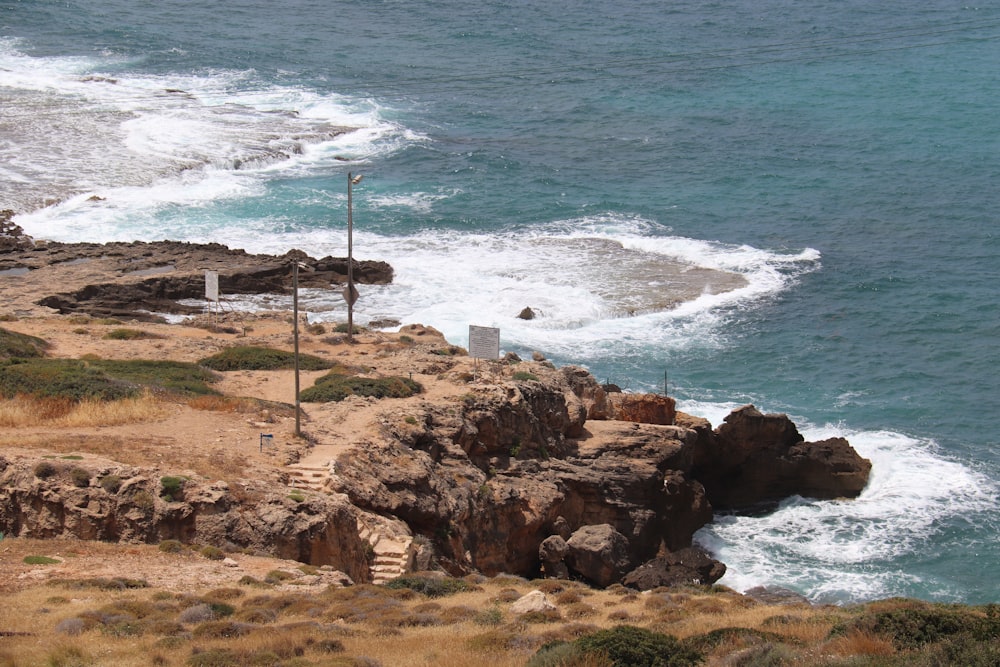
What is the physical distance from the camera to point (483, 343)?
1210 inches

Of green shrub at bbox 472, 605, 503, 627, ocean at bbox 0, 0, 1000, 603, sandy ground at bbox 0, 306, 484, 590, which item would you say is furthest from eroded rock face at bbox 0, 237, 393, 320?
green shrub at bbox 472, 605, 503, 627

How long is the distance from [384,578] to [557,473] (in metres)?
8.30

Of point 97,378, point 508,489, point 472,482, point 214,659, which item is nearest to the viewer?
point 214,659

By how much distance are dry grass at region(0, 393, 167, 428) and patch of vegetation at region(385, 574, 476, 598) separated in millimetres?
7953

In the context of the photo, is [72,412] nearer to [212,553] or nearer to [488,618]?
[212,553]

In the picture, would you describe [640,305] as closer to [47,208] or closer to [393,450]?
[393,450]

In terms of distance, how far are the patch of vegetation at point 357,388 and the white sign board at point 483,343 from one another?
1880mm

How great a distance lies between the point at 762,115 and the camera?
76.4 meters

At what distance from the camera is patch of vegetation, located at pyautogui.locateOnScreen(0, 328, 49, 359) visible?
3001 cm

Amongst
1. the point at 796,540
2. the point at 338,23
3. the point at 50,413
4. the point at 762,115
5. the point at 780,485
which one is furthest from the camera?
the point at 338,23

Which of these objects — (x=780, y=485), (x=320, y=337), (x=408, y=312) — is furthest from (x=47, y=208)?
(x=780, y=485)

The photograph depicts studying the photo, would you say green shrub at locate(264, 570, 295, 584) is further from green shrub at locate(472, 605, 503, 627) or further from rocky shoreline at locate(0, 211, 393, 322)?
rocky shoreline at locate(0, 211, 393, 322)

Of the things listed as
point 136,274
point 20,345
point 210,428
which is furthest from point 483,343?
point 136,274

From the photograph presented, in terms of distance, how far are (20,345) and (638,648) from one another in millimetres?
21900
